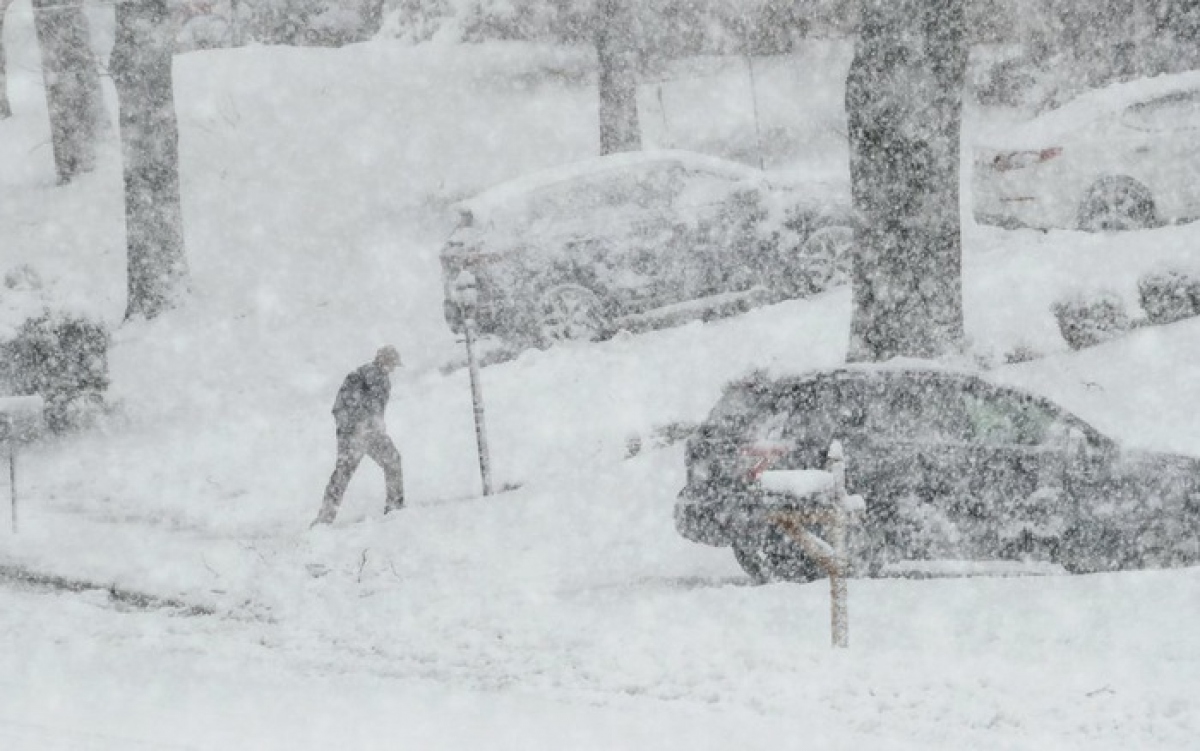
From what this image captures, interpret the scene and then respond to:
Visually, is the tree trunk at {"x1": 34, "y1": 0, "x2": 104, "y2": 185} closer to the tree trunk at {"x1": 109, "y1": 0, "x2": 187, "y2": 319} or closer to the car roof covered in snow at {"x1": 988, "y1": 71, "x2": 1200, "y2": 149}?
the tree trunk at {"x1": 109, "y1": 0, "x2": 187, "y2": 319}

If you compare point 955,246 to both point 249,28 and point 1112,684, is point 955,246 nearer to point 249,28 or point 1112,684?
point 1112,684

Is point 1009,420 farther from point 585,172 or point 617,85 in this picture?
point 617,85

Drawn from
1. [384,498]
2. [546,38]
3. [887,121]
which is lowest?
[384,498]

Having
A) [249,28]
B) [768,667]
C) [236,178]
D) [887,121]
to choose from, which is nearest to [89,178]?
[236,178]

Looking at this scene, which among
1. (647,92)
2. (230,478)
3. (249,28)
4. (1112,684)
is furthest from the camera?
(249,28)

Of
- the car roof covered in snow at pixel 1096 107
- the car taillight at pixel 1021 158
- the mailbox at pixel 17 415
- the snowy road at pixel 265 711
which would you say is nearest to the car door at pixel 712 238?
the car taillight at pixel 1021 158

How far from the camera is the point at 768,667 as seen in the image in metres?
8.76

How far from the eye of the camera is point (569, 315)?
702 inches

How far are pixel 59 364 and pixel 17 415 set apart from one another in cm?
295

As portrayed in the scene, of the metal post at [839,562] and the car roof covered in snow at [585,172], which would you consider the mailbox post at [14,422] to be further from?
the metal post at [839,562]

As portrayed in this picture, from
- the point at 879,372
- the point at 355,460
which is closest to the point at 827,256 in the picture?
the point at 355,460

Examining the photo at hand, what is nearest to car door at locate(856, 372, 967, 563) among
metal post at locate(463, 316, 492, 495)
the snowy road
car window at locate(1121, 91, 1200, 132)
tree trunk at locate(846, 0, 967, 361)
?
the snowy road

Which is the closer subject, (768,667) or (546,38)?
(768,667)

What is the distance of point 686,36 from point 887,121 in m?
17.1
